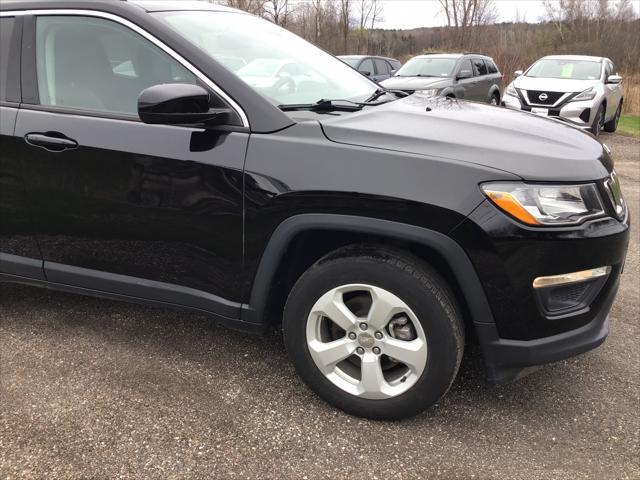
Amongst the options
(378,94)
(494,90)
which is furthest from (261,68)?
(494,90)

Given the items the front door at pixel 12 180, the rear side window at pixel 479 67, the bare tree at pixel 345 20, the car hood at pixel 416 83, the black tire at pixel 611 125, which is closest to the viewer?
the front door at pixel 12 180

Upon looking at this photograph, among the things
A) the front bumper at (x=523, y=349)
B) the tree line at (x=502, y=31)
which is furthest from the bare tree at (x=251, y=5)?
the front bumper at (x=523, y=349)

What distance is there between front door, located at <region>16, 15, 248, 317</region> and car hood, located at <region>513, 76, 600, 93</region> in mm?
9591

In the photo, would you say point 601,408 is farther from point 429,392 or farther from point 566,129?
point 566,129

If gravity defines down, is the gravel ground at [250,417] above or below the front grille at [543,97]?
below

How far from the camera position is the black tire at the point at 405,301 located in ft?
6.97

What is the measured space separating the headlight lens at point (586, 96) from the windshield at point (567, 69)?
0.84 metres

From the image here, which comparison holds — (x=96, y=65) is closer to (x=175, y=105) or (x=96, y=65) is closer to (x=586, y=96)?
(x=175, y=105)

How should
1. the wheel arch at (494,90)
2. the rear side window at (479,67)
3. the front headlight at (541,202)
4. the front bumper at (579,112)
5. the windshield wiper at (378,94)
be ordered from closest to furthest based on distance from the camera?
1. the front headlight at (541,202)
2. the windshield wiper at (378,94)
3. the front bumper at (579,112)
4. the rear side window at (479,67)
5. the wheel arch at (494,90)

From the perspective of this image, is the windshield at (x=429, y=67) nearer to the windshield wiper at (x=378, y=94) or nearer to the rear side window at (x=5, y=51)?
the windshield wiper at (x=378, y=94)

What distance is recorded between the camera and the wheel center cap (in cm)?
228

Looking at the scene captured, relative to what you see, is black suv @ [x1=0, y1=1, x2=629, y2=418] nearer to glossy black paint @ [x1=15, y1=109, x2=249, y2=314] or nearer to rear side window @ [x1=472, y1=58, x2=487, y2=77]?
glossy black paint @ [x1=15, y1=109, x2=249, y2=314]

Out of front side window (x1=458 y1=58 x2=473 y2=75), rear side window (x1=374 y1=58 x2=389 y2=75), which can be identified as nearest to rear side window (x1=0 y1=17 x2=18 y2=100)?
front side window (x1=458 y1=58 x2=473 y2=75)

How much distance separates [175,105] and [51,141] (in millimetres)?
788
